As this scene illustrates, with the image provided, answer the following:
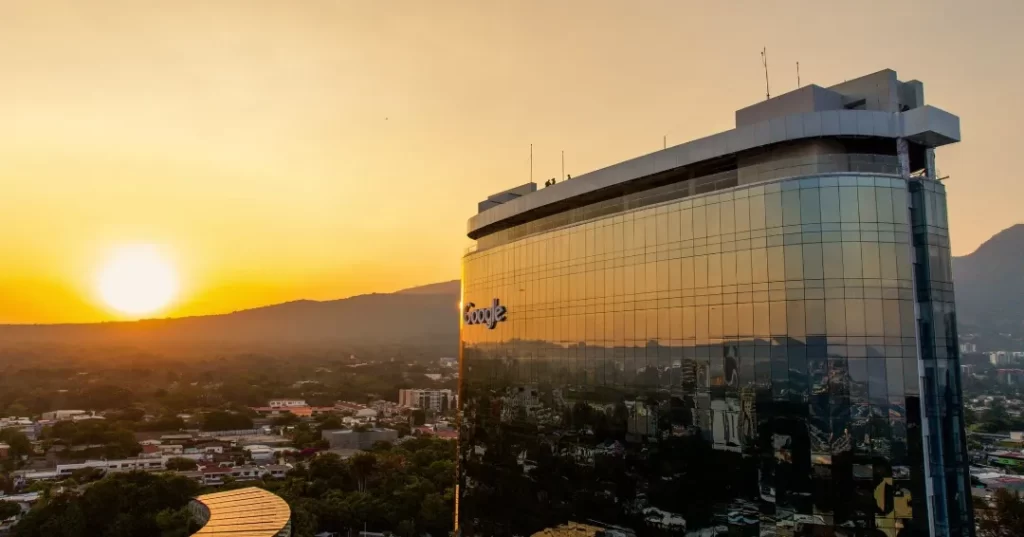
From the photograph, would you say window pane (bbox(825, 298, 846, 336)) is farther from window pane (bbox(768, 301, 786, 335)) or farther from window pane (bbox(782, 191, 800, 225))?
window pane (bbox(782, 191, 800, 225))

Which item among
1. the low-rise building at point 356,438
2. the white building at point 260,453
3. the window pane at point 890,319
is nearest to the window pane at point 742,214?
the window pane at point 890,319

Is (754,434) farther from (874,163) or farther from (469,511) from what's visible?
(469,511)

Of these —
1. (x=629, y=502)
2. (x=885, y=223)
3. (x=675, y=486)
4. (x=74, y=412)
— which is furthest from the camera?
(x=74, y=412)

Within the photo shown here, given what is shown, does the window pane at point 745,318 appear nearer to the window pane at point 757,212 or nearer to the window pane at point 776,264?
the window pane at point 776,264

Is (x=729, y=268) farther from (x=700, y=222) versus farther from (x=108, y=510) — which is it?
(x=108, y=510)

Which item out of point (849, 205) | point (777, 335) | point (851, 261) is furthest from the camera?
point (777, 335)

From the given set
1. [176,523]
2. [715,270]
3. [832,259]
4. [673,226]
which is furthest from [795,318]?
[176,523]

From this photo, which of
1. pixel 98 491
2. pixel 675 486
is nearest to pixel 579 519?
pixel 675 486
